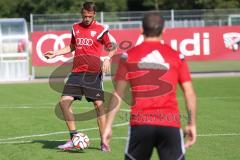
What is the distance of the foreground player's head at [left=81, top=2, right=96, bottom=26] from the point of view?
34.8 feet

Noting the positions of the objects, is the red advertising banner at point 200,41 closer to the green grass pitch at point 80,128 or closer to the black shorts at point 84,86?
the green grass pitch at point 80,128

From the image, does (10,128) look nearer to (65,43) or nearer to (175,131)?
(175,131)

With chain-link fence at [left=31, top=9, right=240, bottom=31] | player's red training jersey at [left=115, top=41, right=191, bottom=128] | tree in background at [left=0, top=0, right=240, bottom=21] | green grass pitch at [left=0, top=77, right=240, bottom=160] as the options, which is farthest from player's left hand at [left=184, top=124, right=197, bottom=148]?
tree in background at [left=0, top=0, right=240, bottom=21]

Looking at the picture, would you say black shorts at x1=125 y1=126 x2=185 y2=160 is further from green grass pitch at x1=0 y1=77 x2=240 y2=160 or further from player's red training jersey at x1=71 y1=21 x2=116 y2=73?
player's red training jersey at x1=71 y1=21 x2=116 y2=73

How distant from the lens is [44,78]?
1116 inches

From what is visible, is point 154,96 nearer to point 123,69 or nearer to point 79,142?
point 123,69

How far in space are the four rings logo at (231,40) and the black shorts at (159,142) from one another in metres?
22.3

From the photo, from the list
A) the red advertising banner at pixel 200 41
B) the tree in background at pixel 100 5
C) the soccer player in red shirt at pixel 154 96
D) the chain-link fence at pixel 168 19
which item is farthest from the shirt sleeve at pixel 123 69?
the tree in background at pixel 100 5

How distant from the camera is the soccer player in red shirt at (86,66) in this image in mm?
10922

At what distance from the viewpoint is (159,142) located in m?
6.41

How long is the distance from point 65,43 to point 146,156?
20.9 m

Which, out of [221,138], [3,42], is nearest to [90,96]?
[221,138]

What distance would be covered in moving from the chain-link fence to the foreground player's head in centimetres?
1824

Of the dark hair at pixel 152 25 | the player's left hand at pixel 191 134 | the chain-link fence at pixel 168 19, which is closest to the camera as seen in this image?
the dark hair at pixel 152 25
